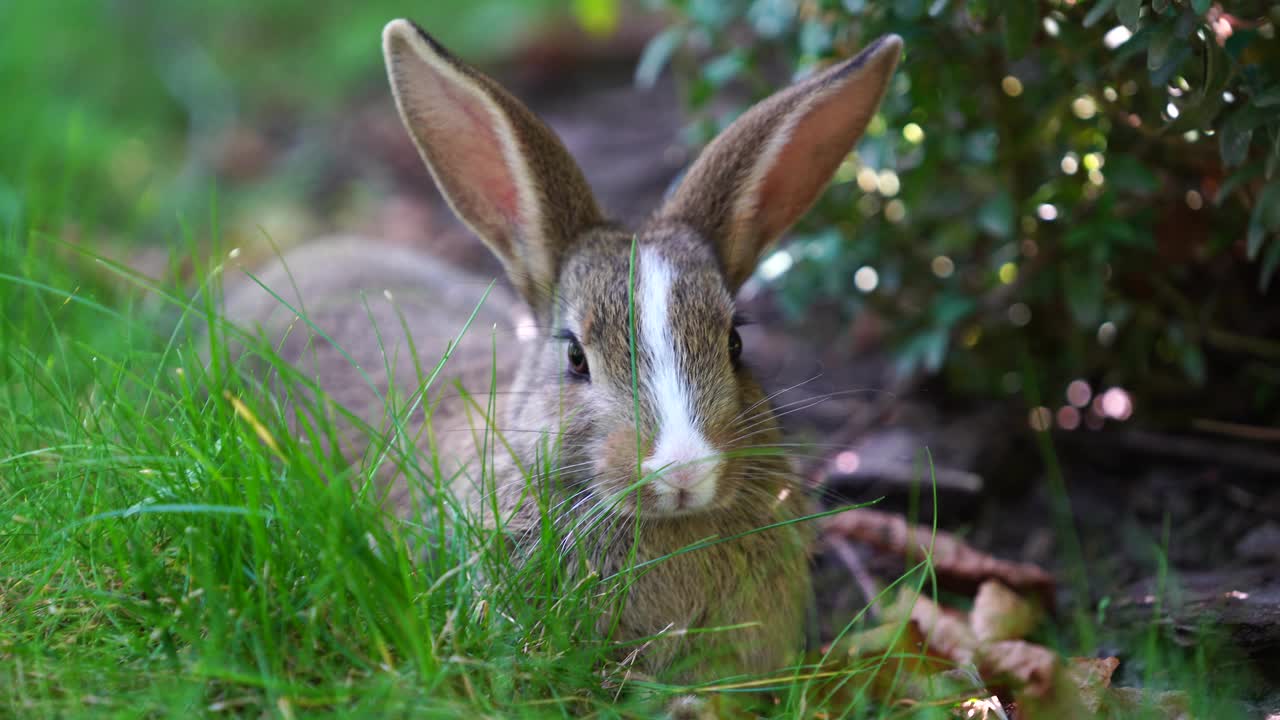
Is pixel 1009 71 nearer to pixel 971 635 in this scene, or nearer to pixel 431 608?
pixel 971 635

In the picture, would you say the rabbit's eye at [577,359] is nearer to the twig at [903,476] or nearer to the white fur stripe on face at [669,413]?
the white fur stripe on face at [669,413]

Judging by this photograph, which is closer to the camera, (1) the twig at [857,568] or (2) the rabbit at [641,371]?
(2) the rabbit at [641,371]

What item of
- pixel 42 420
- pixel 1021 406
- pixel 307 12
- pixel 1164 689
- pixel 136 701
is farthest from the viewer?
pixel 307 12

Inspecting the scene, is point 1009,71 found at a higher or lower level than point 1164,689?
higher

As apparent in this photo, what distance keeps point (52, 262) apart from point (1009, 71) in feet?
12.5

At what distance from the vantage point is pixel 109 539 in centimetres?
294

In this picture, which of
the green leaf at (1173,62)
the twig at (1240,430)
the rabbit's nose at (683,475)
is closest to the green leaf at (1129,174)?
the green leaf at (1173,62)

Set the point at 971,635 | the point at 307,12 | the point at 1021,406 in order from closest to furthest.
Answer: the point at 971,635 < the point at 1021,406 < the point at 307,12

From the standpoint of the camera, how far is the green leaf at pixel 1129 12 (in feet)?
10.5

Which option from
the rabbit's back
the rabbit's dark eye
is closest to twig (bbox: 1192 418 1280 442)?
the rabbit's dark eye

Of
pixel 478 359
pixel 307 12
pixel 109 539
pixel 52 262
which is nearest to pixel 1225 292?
pixel 478 359

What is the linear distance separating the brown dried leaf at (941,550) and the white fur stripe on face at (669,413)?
1.09 metres

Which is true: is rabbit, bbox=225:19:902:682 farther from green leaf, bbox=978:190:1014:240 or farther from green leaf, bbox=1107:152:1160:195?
green leaf, bbox=1107:152:1160:195

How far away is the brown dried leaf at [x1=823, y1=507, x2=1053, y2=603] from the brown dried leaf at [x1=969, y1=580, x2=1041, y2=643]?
119mm
